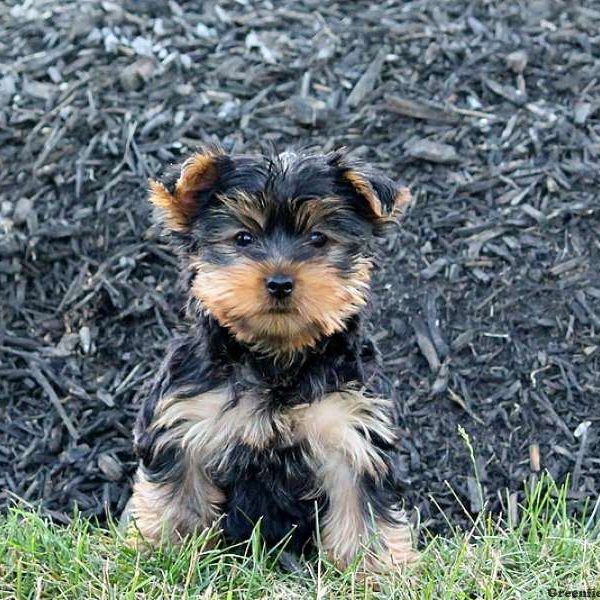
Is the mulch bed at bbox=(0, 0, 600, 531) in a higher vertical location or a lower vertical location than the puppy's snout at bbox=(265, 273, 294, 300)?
lower

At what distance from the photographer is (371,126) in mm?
8516

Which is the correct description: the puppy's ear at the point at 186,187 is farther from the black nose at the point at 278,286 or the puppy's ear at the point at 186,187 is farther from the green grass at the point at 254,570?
the green grass at the point at 254,570

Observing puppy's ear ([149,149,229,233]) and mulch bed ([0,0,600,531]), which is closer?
puppy's ear ([149,149,229,233])

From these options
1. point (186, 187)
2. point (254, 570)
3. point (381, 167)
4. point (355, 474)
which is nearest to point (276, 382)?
point (355, 474)

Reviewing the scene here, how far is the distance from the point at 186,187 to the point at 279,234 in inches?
19.0

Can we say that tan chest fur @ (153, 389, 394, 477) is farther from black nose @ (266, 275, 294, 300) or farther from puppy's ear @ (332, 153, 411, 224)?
puppy's ear @ (332, 153, 411, 224)

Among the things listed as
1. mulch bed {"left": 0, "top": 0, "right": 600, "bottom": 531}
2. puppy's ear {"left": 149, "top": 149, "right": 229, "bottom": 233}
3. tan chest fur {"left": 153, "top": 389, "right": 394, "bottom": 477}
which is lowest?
mulch bed {"left": 0, "top": 0, "right": 600, "bottom": 531}

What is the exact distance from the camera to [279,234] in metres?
5.91

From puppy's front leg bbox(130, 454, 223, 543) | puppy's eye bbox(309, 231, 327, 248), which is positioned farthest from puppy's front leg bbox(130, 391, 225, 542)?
puppy's eye bbox(309, 231, 327, 248)

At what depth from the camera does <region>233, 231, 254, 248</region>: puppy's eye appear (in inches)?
234

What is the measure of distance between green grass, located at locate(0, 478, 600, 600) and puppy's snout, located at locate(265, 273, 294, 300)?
113 cm

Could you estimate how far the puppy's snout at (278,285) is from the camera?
18.4 feet

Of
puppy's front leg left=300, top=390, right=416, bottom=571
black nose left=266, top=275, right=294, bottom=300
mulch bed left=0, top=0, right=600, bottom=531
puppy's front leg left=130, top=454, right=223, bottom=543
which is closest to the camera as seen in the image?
black nose left=266, top=275, right=294, bottom=300

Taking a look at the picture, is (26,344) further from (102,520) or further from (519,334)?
(519,334)
